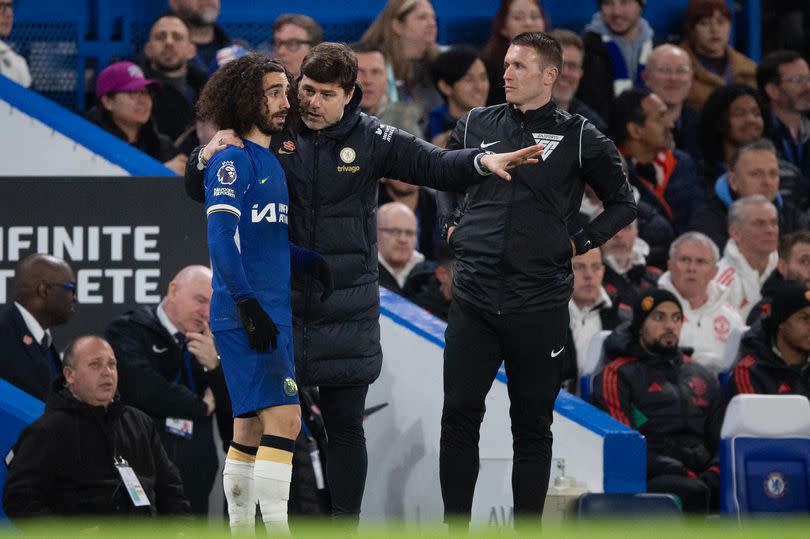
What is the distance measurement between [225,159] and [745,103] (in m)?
7.12

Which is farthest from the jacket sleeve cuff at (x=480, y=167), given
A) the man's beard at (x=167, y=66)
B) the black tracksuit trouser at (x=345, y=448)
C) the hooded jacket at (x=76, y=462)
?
the man's beard at (x=167, y=66)

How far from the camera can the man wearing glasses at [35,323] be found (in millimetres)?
8617

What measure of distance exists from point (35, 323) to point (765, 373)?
427 cm

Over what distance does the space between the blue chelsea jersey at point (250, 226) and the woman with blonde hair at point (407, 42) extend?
5482 mm

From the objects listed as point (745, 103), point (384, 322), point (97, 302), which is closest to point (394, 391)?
point (384, 322)

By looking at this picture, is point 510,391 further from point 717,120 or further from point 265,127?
point 717,120

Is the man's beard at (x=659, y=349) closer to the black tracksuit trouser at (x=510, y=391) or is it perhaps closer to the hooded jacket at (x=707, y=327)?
the hooded jacket at (x=707, y=327)

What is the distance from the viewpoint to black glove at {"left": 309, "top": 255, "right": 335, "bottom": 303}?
6586mm

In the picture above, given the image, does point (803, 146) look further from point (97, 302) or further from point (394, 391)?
point (97, 302)

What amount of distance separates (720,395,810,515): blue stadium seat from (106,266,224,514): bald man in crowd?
9.08 ft

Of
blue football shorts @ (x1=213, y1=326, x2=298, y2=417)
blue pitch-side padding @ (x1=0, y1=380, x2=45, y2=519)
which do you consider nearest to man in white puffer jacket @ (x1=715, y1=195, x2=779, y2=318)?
blue pitch-side padding @ (x1=0, y1=380, x2=45, y2=519)

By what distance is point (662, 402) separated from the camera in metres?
9.64

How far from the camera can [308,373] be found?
6695 millimetres

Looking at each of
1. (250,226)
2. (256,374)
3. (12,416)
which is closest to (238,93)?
(250,226)
